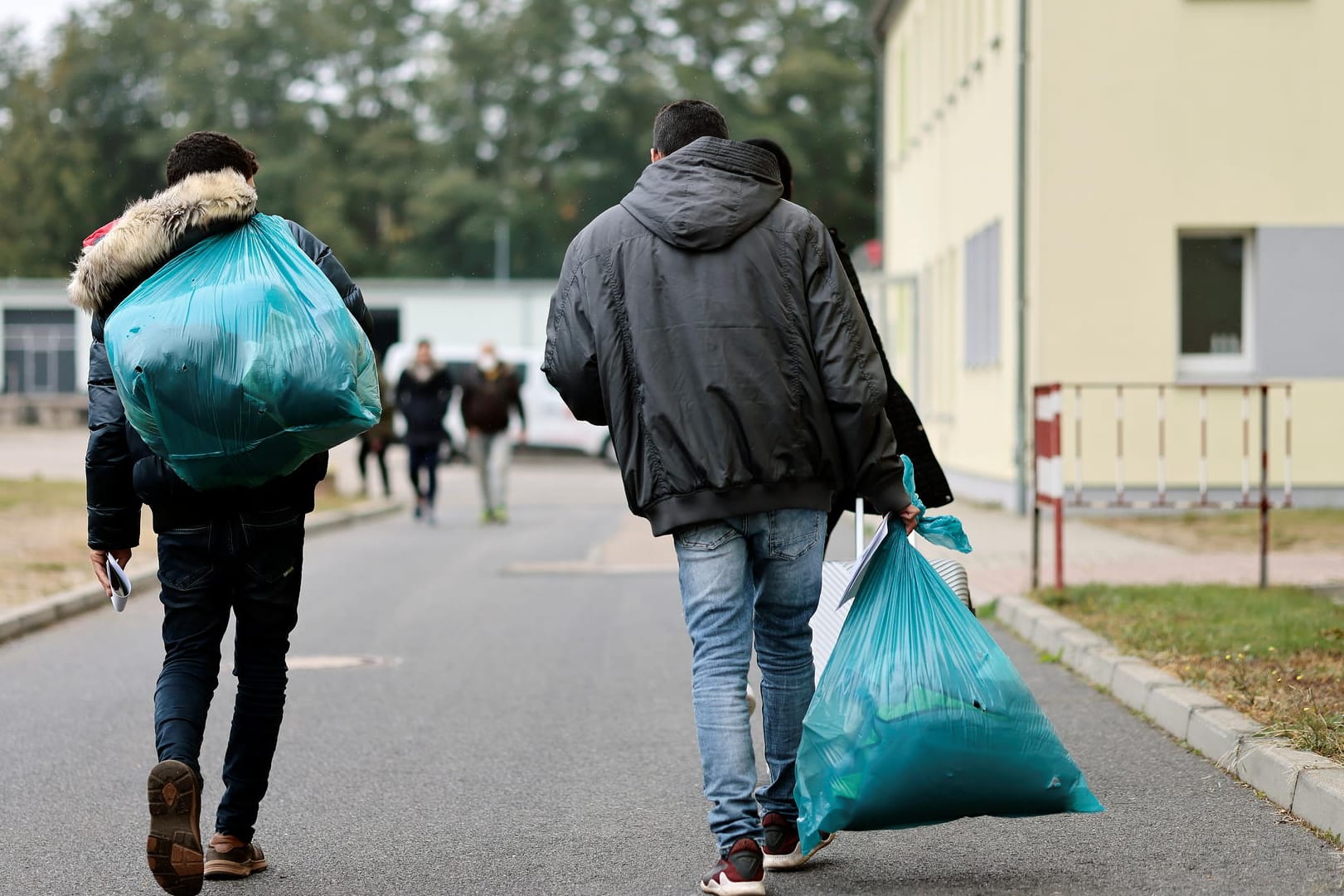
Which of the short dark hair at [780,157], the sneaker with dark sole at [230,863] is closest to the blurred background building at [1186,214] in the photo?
the short dark hair at [780,157]

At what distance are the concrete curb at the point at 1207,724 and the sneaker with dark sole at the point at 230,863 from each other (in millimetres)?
2798

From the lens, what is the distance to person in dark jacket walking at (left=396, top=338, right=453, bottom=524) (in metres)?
19.2

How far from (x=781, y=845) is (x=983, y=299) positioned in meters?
16.7

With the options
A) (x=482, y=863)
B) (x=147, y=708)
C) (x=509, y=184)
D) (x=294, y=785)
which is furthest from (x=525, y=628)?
(x=509, y=184)

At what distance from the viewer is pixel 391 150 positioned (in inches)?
2542

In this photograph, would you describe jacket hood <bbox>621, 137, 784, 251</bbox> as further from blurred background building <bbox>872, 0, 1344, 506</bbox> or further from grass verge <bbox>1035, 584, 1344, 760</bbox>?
blurred background building <bbox>872, 0, 1344, 506</bbox>

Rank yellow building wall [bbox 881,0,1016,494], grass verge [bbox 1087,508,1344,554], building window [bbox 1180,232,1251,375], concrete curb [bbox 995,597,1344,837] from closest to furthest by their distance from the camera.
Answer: concrete curb [bbox 995,597,1344,837] → grass verge [bbox 1087,508,1344,554] → building window [bbox 1180,232,1251,375] → yellow building wall [bbox 881,0,1016,494]

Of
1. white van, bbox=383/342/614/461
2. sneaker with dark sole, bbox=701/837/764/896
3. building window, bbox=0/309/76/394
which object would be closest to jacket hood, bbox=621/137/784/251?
sneaker with dark sole, bbox=701/837/764/896

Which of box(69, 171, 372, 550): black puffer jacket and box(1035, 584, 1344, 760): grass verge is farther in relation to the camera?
box(1035, 584, 1344, 760): grass verge

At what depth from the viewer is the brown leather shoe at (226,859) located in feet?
15.4

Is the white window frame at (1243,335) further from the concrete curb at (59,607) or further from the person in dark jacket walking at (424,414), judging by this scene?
the concrete curb at (59,607)

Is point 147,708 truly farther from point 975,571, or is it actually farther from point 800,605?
point 975,571

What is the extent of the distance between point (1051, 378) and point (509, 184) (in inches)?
1867

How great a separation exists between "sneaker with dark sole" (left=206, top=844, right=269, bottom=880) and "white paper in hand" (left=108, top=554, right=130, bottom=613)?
657 mm
